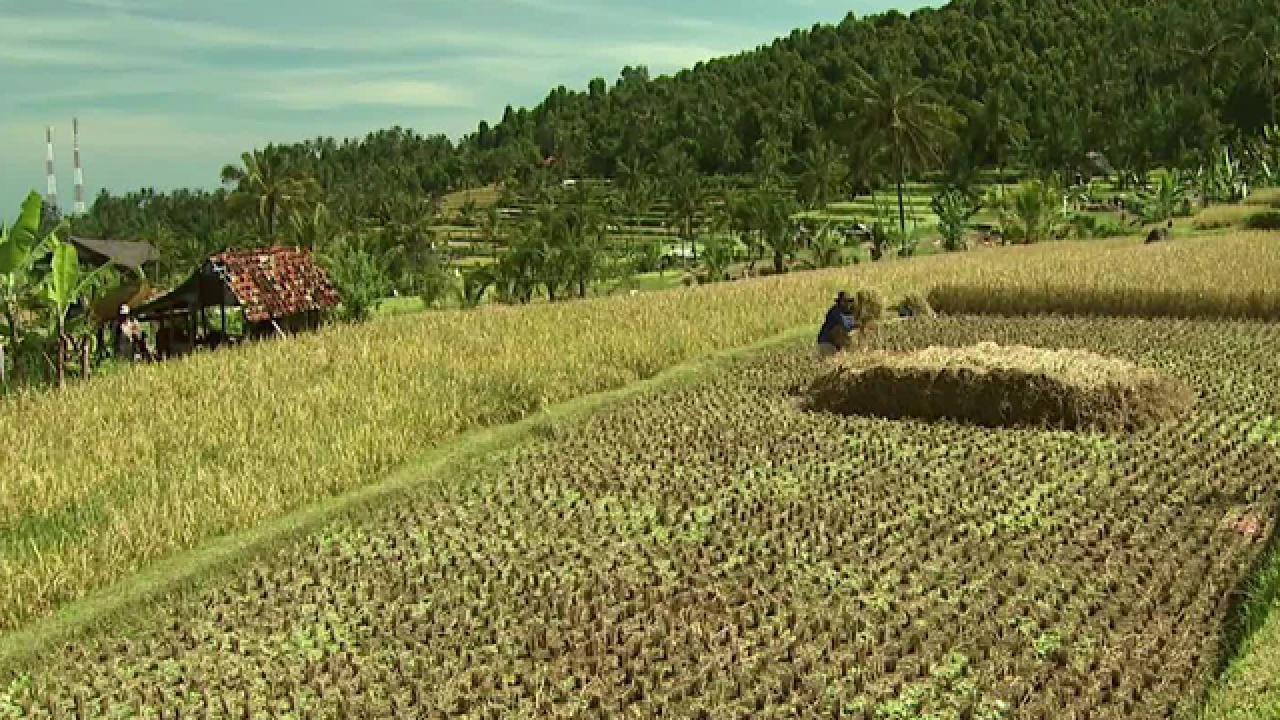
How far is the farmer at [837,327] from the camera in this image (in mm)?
14992

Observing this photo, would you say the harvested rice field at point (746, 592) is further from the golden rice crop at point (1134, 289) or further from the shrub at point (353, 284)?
the shrub at point (353, 284)

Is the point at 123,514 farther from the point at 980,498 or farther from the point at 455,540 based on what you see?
the point at 980,498

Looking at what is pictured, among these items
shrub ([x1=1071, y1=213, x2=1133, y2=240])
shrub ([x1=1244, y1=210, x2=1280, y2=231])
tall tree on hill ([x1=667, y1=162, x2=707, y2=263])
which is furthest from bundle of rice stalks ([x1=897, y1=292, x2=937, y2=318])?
tall tree on hill ([x1=667, y1=162, x2=707, y2=263])

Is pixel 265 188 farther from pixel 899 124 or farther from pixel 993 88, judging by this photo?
Result: pixel 993 88

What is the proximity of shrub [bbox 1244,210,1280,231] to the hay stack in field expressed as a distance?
2301 centimetres

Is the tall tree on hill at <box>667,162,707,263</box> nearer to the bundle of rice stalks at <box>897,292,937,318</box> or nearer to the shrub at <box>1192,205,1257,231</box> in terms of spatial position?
the shrub at <box>1192,205,1257,231</box>

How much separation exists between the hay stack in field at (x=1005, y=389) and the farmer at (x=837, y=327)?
2231 millimetres

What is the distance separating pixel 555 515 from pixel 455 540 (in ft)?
2.88

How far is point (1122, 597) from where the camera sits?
649 cm

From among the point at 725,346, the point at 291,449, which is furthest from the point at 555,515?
the point at 725,346

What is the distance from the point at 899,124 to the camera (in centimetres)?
4103

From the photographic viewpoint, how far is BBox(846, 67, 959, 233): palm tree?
4141 centimetres

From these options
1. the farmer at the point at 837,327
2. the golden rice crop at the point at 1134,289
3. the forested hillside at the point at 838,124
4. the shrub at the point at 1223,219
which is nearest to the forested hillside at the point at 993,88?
the forested hillside at the point at 838,124

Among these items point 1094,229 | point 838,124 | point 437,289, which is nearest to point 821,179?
point 838,124
